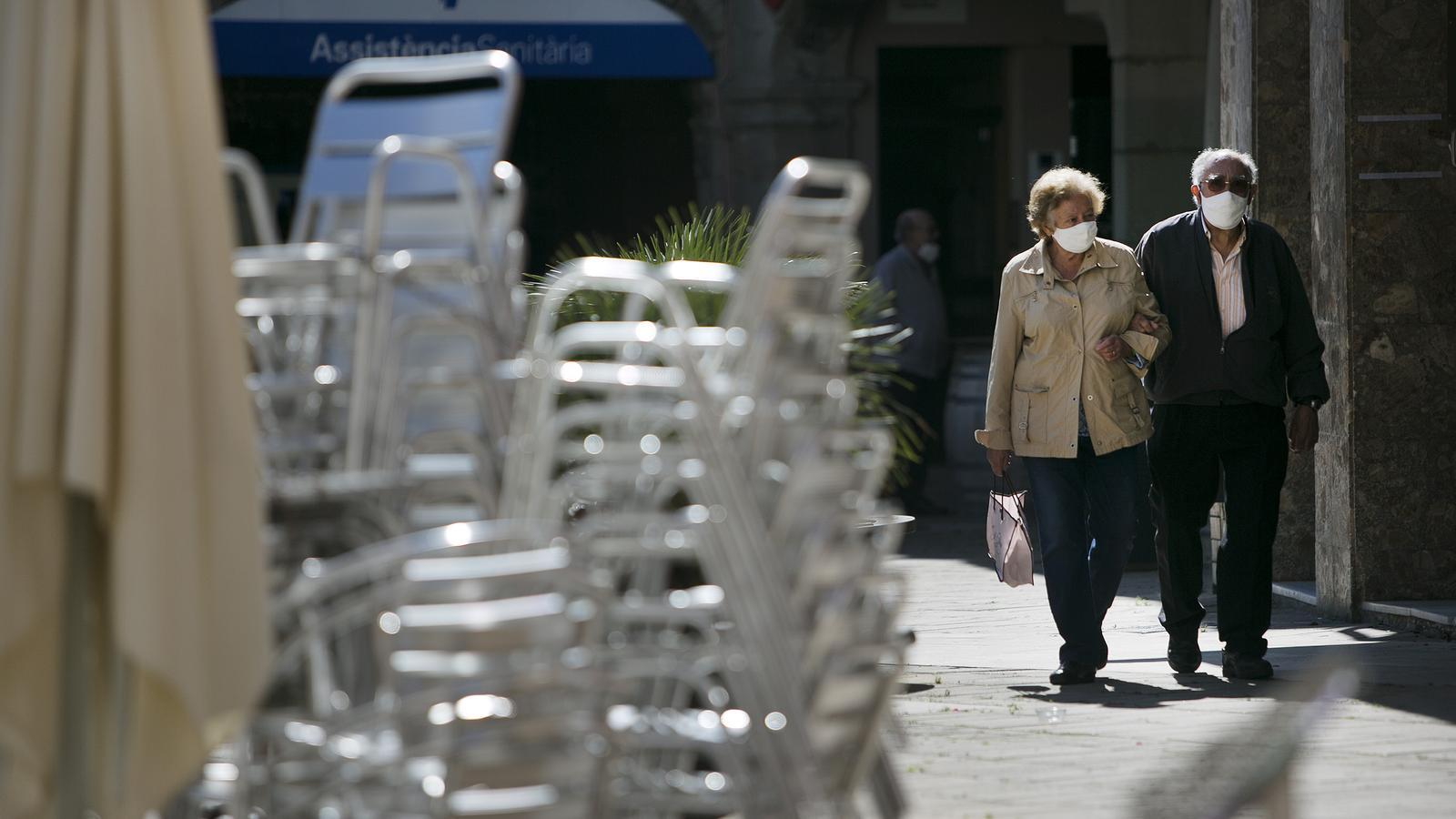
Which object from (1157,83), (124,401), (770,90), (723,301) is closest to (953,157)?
(770,90)

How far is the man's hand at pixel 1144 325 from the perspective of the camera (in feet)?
23.5

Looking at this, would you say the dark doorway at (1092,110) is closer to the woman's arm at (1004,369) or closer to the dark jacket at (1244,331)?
the dark jacket at (1244,331)

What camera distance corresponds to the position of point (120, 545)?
2924 millimetres

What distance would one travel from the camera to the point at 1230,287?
286 inches

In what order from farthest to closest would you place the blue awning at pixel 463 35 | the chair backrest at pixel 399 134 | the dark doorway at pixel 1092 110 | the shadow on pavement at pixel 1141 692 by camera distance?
1. the dark doorway at pixel 1092 110
2. the blue awning at pixel 463 35
3. the shadow on pavement at pixel 1141 692
4. the chair backrest at pixel 399 134

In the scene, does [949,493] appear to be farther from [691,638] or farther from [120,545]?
[120,545]

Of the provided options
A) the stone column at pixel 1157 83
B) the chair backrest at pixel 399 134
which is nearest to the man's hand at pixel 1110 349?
the chair backrest at pixel 399 134

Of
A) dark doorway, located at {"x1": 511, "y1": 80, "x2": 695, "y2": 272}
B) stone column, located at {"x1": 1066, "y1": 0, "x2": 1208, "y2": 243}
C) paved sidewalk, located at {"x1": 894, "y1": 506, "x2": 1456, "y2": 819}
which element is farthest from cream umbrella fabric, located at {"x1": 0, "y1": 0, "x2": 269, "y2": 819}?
dark doorway, located at {"x1": 511, "y1": 80, "x2": 695, "y2": 272}

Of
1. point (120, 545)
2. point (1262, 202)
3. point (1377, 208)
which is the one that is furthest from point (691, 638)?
point (1262, 202)

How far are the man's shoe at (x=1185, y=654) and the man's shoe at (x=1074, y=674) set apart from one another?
1.24 ft

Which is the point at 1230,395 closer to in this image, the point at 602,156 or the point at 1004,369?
the point at 1004,369

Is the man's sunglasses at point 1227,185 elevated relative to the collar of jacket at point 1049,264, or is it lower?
elevated

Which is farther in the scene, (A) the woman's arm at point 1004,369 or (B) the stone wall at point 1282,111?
(B) the stone wall at point 1282,111

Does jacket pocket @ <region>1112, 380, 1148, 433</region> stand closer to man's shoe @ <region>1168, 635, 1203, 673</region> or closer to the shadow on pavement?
man's shoe @ <region>1168, 635, 1203, 673</region>
